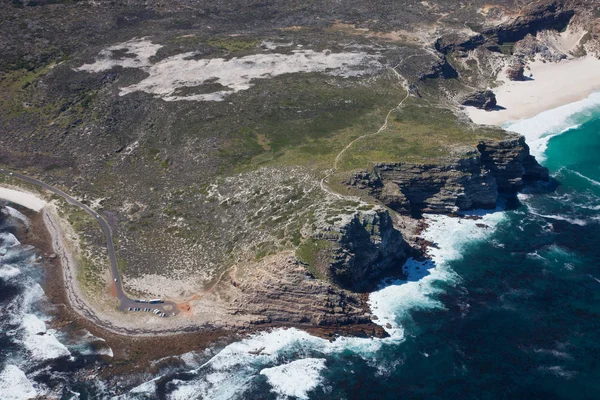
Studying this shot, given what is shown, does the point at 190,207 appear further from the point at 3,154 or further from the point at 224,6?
the point at 224,6

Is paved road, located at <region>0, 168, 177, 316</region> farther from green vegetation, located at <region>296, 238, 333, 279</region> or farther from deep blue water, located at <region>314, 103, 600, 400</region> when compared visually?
deep blue water, located at <region>314, 103, 600, 400</region>

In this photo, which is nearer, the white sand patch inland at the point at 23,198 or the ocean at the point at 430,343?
the ocean at the point at 430,343

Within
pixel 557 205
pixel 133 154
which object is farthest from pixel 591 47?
pixel 133 154

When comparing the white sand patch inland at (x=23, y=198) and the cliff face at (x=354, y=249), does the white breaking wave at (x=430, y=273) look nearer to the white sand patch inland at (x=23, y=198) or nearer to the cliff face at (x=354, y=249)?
the cliff face at (x=354, y=249)

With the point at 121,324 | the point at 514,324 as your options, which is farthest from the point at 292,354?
the point at 514,324

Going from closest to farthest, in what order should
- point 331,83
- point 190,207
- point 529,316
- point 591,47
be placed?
point 529,316
point 190,207
point 331,83
point 591,47

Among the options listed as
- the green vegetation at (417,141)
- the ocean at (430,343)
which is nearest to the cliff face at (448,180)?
the green vegetation at (417,141)

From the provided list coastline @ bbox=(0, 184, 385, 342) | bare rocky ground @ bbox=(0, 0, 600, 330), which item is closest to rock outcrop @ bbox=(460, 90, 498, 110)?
bare rocky ground @ bbox=(0, 0, 600, 330)
